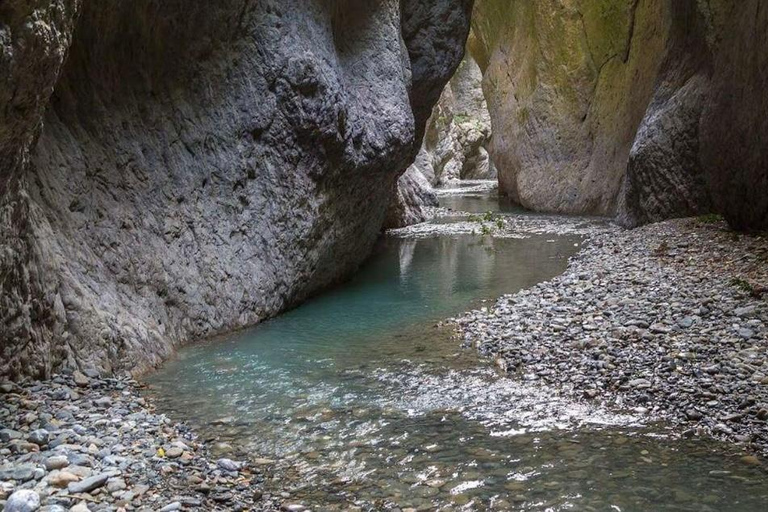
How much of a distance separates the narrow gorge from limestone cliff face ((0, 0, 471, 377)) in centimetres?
4

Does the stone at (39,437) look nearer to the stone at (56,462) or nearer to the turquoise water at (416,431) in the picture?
the stone at (56,462)

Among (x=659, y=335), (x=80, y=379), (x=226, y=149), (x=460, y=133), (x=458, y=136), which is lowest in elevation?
(x=659, y=335)

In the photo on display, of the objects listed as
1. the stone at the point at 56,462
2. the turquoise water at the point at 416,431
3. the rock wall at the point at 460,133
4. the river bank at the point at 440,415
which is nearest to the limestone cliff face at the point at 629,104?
the river bank at the point at 440,415

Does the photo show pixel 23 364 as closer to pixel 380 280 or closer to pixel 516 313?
pixel 516 313

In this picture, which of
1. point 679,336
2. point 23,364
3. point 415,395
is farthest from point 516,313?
point 23,364

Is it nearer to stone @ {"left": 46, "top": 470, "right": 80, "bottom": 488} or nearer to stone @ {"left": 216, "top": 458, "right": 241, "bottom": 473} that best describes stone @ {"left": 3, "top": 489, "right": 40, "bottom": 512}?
stone @ {"left": 46, "top": 470, "right": 80, "bottom": 488}

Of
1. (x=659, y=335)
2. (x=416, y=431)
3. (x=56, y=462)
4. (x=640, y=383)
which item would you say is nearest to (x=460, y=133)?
(x=659, y=335)

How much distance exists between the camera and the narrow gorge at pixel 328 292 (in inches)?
198

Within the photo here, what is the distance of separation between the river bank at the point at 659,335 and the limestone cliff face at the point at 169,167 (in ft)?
11.7

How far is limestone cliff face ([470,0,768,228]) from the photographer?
39.5 feet

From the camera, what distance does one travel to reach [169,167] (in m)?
9.55

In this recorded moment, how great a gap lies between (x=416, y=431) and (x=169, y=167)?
5.62 m

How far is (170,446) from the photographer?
213 inches

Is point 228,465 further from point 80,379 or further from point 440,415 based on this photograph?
point 80,379
